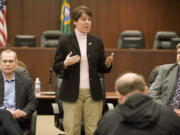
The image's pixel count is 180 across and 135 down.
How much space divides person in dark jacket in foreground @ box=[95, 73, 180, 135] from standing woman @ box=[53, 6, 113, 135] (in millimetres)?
1580

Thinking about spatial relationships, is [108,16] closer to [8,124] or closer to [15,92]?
[15,92]

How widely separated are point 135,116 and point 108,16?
28.7 feet

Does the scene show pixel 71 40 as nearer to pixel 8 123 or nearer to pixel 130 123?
pixel 8 123

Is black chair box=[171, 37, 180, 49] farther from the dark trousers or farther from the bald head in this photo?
the bald head

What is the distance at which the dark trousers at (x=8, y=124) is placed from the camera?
3.79 m

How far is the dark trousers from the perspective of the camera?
3785mm

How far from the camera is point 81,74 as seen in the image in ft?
13.4

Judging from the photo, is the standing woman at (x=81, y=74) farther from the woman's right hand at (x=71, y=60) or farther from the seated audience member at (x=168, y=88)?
the seated audience member at (x=168, y=88)

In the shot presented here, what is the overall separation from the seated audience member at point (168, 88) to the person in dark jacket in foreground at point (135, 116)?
5.23ft

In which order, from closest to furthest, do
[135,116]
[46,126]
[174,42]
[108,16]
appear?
1. [135,116]
2. [46,126]
3. [174,42]
4. [108,16]

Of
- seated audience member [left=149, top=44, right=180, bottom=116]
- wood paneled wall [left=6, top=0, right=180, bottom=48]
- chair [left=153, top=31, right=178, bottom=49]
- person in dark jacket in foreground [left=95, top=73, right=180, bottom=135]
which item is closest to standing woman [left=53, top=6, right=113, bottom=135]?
seated audience member [left=149, top=44, right=180, bottom=116]

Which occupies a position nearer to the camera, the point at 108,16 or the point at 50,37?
the point at 50,37

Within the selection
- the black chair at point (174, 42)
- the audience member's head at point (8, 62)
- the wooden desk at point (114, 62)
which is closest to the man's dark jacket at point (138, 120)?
the audience member's head at point (8, 62)

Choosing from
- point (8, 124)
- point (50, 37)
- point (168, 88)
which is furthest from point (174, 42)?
point (8, 124)
